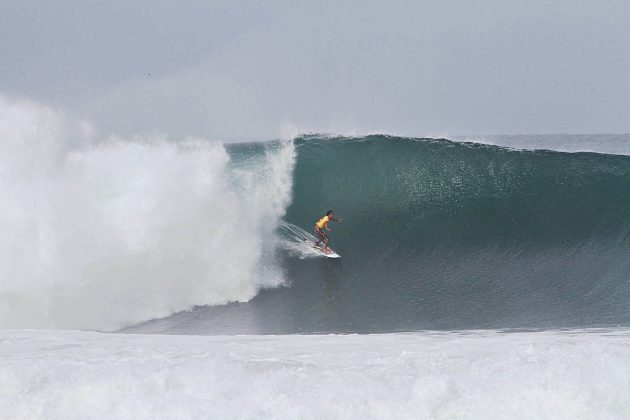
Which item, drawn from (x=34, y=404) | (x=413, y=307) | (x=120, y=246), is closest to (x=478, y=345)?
(x=413, y=307)

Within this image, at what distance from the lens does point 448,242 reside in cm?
1086

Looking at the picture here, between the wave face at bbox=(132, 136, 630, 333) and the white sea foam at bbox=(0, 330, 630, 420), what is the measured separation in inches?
115

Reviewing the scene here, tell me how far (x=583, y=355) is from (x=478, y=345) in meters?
1.20

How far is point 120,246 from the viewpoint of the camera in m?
9.32

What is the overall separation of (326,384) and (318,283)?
5459 mm

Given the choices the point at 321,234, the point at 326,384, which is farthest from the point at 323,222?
the point at 326,384

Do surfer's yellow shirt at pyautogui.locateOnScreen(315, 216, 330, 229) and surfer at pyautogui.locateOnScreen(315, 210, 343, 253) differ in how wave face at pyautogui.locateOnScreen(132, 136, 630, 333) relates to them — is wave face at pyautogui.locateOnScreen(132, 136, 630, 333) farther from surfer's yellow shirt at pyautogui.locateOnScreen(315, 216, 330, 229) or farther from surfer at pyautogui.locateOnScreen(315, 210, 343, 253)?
surfer's yellow shirt at pyautogui.locateOnScreen(315, 216, 330, 229)

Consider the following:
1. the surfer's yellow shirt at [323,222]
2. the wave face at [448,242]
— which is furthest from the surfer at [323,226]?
the wave face at [448,242]

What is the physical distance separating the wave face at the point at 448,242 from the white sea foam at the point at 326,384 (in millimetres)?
2918

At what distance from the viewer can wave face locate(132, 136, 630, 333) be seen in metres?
7.80

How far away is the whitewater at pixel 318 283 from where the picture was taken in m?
3.84

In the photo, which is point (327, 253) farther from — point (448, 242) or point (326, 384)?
point (326, 384)

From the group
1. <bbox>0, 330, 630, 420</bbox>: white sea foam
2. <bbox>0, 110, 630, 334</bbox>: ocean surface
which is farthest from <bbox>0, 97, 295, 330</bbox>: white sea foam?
<bbox>0, 330, 630, 420</bbox>: white sea foam

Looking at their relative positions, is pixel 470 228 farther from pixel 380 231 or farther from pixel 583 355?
pixel 583 355
